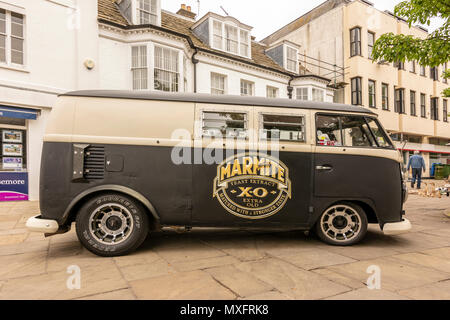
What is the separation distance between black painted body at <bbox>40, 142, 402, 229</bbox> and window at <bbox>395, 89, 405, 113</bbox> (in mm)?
22662

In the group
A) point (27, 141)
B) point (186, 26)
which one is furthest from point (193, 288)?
point (186, 26)

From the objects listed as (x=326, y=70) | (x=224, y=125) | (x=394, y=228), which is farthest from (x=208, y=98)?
(x=326, y=70)

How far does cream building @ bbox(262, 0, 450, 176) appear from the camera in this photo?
67.7 ft

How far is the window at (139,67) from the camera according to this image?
452 inches

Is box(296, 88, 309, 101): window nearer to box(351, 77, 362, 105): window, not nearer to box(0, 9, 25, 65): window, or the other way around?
box(351, 77, 362, 105): window

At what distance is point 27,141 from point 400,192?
428 inches

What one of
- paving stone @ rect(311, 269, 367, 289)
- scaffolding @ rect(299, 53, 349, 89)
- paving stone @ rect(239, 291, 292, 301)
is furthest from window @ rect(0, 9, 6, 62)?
scaffolding @ rect(299, 53, 349, 89)

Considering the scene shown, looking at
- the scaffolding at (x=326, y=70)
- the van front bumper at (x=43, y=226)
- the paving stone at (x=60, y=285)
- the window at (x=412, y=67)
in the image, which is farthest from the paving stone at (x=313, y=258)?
the window at (x=412, y=67)

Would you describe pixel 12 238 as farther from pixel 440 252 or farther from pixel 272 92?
pixel 272 92

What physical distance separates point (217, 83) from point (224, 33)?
2984mm

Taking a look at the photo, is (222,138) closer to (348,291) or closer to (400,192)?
(348,291)

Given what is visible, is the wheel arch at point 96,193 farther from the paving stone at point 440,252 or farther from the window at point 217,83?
the window at point 217,83

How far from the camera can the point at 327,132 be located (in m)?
4.48

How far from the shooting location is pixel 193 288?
284cm
